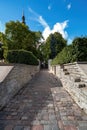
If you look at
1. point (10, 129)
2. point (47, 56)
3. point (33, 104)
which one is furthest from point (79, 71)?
point (47, 56)

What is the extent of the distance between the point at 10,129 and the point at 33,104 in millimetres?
1712

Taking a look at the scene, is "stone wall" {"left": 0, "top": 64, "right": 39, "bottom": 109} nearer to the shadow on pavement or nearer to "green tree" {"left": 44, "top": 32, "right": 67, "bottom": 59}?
the shadow on pavement

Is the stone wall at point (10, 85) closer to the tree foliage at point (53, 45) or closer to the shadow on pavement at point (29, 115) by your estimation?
the shadow on pavement at point (29, 115)

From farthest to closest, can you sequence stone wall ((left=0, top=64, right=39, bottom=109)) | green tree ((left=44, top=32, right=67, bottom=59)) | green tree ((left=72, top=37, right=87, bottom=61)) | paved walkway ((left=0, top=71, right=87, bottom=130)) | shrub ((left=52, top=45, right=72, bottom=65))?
green tree ((left=44, top=32, right=67, bottom=59))
shrub ((left=52, top=45, right=72, bottom=65))
green tree ((left=72, top=37, right=87, bottom=61))
stone wall ((left=0, top=64, right=39, bottom=109))
paved walkway ((left=0, top=71, right=87, bottom=130))

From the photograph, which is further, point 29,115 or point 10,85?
point 10,85

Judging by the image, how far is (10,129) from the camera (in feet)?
10.2

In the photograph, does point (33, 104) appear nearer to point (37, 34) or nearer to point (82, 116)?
point (82, 116)

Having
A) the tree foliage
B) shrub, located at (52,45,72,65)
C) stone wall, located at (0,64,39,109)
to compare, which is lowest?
stone wall, located at (0,64,39,109)

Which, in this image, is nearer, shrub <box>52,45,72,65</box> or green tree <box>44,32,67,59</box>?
shrub <box>52,45,72,65</box>

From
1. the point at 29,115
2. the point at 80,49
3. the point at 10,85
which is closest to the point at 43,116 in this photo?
the point at 29,115

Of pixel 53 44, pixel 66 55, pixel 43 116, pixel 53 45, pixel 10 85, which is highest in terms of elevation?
pixel 53 44

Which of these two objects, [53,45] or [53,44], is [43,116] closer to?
[53,45]


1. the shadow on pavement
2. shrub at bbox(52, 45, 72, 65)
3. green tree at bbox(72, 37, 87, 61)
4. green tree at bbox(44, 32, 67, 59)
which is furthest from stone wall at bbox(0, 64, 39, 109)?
green tree at bbox(44, 32, 67, 59)

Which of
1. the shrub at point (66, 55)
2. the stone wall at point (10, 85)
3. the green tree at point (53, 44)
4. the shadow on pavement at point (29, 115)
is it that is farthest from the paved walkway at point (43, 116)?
the green tree at point (53, 44)
